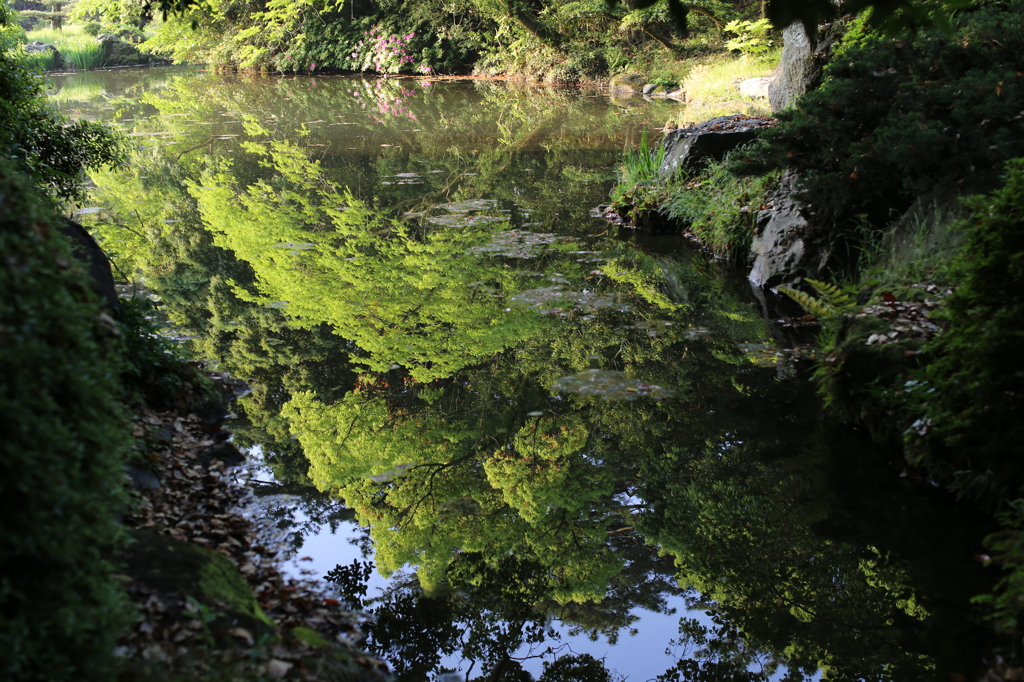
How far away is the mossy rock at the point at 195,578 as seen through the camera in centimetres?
258

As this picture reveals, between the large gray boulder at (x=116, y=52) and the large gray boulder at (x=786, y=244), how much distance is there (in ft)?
Result: 127

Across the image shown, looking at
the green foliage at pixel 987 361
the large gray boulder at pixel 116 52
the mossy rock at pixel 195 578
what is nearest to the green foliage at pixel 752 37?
the green foliage at pixel 987 361

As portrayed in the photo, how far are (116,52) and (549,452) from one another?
40.8m

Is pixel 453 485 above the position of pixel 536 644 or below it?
above

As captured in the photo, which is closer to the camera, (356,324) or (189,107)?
(356,324)

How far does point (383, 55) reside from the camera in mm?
31344

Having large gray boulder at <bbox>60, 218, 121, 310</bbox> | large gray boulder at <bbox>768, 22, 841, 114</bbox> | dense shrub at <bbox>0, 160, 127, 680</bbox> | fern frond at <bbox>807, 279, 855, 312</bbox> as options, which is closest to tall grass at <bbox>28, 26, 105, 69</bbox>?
large gray boulder at <bbox>768, 22, 841, 114</bbox>

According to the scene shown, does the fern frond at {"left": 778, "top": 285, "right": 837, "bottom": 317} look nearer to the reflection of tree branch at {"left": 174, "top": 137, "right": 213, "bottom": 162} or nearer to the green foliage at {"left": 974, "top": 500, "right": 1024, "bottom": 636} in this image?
the green foliage at {"left": 974, "top": 500, "right": 1024, "bottom": 636}

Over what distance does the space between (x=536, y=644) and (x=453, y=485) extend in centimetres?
138

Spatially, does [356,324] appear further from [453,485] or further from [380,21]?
[380,21]

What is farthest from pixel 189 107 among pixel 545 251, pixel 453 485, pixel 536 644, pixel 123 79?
pixel 536 644

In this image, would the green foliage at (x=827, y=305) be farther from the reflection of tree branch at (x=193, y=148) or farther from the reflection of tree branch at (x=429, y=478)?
the reflection of tree branch at (x=193, y=148)

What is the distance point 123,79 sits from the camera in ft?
99.8

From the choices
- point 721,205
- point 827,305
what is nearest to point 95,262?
point 827,305
